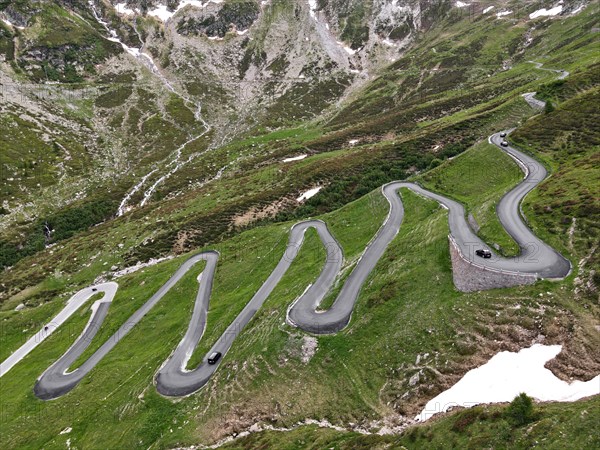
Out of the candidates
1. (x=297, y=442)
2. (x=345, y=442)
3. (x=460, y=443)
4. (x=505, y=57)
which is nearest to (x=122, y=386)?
(x=297, y=442)

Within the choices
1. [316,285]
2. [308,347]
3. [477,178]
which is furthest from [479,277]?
[477,178]

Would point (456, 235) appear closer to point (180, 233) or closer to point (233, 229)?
point (233, 229)

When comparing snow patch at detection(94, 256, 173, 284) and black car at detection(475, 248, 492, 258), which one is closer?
black car at detection(475, 248, 492, 258)

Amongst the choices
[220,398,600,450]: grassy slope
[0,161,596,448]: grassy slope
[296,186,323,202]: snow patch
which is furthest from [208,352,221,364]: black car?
[296,186,323,202]: snow patch

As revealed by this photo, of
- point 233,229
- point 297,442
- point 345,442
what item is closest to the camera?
point 345,442

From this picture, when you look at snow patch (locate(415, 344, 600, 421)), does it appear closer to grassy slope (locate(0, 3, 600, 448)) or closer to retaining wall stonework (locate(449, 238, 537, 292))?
grassy slope (locate(0, 3, 600, 448))

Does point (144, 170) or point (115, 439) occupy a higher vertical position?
point (144, 170)

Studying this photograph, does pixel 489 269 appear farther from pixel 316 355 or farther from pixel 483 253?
pixel 316 355
